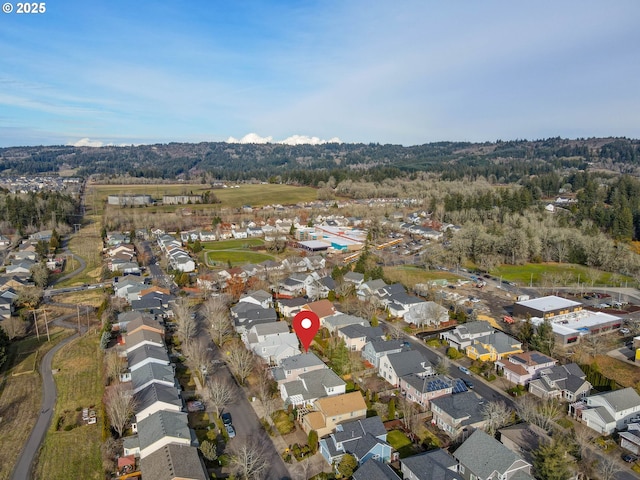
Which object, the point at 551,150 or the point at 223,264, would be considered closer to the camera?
the point at 223,264

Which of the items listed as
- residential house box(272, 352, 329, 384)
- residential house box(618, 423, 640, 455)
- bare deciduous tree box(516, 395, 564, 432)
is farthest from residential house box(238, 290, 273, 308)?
residential house box(618, 423, 640, 455)

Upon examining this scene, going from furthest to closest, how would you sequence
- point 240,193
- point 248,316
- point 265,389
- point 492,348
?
point 240,193, point 248,316, point 492,348, point 265,389

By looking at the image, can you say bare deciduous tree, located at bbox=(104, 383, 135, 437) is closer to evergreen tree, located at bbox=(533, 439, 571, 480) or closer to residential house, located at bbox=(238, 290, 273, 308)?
residential house, located at bbox=(238, 290, 273, 308)

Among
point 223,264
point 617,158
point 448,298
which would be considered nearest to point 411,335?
point 448,298

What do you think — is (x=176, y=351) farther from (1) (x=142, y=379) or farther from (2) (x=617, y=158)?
(2) (x=617, y=158)

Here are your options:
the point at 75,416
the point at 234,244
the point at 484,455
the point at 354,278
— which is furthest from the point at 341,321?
the point at 234,244

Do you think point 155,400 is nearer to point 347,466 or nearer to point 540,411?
point 347,466

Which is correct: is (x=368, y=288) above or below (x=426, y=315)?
above
